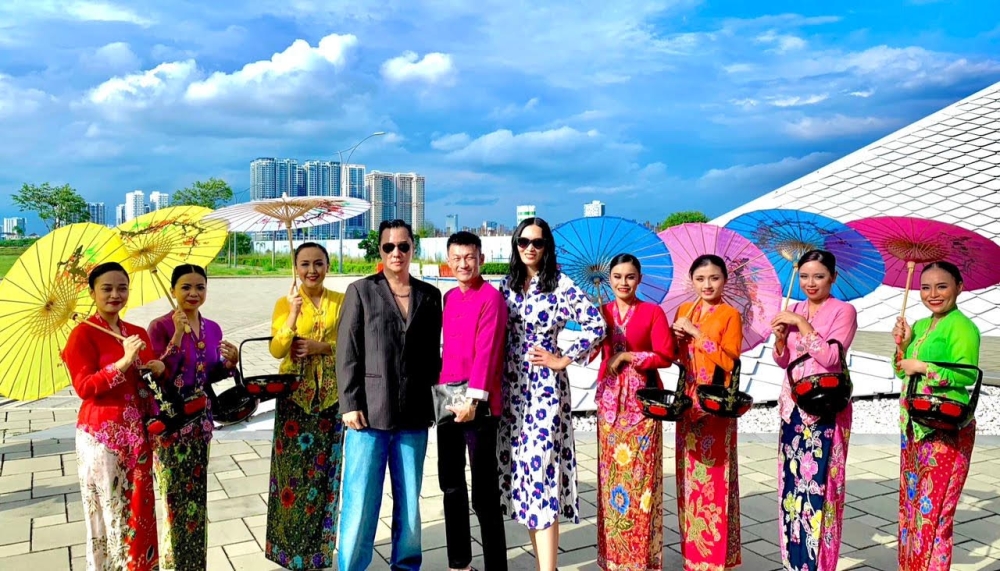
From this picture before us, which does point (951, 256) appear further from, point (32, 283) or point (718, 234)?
point (32, 283)

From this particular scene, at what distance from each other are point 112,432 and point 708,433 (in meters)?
2.48

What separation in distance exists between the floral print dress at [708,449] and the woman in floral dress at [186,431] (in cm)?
208

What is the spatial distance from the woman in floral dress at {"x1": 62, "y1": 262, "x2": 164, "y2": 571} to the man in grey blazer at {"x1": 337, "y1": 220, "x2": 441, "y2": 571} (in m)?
0.78

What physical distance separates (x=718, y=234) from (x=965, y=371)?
1.25 meters

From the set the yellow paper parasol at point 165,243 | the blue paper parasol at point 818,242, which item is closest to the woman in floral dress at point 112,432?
the yellow paper parasol at point 165,243

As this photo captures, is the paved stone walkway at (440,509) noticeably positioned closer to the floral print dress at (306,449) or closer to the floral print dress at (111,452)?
the floral print dress at (306,449)

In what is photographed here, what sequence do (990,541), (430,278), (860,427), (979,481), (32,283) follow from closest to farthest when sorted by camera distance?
(32,283), (990,541), (979,481), (860,427), (430,278)

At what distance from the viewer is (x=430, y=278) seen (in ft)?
85.3

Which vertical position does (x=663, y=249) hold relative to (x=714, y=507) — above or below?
above

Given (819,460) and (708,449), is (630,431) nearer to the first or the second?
(708,449)

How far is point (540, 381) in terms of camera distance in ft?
9.32

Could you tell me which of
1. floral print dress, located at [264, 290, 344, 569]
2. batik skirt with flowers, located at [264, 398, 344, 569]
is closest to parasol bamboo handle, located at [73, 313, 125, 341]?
floral print dress, located at [264, 290, 344, 569]

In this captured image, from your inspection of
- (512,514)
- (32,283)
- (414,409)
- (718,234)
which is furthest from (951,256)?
(32,283)

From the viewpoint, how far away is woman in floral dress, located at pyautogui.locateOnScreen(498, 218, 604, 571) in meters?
2.83
